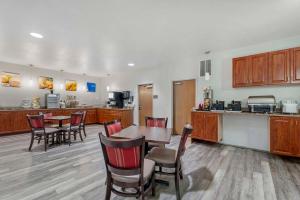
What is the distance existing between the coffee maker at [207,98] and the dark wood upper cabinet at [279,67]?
1474mm

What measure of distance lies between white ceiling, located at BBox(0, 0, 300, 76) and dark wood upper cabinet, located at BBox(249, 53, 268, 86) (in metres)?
0.43

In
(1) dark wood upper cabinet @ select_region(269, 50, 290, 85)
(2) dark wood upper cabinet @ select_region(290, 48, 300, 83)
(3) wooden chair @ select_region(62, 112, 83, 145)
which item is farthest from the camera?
(3) wooden chair @ select_region(62, 112, 83, 145)

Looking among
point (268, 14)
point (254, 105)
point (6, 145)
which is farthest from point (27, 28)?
point (254, 105)

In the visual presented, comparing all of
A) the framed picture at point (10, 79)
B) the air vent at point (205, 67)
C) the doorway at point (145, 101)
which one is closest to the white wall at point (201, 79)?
the air vent at point (205, 67)

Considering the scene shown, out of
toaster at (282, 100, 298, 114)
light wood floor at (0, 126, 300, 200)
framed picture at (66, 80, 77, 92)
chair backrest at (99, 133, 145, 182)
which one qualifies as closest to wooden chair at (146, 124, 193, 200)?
light wood floor at (0, 126, 300, 200)

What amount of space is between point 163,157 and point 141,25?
2401 millimetres

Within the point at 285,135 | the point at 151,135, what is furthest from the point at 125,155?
the point at 285,135

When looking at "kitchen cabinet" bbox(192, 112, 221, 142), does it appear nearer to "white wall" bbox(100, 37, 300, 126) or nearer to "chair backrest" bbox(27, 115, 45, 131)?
"white wall" bbox(100, 37, 300, 126)

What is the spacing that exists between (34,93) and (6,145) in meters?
2.94

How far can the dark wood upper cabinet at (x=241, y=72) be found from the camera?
13.0ft

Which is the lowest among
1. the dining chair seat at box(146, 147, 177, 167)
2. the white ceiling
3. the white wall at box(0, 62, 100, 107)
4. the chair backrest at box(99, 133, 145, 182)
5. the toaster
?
the dining chair seat at box(146, 147, 177, 167)

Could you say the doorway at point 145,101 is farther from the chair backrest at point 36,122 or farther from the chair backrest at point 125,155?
the chair backrest at point 125,155

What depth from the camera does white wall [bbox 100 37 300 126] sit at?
3.80 m

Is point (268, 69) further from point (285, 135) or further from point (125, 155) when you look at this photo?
point (125, 155)
